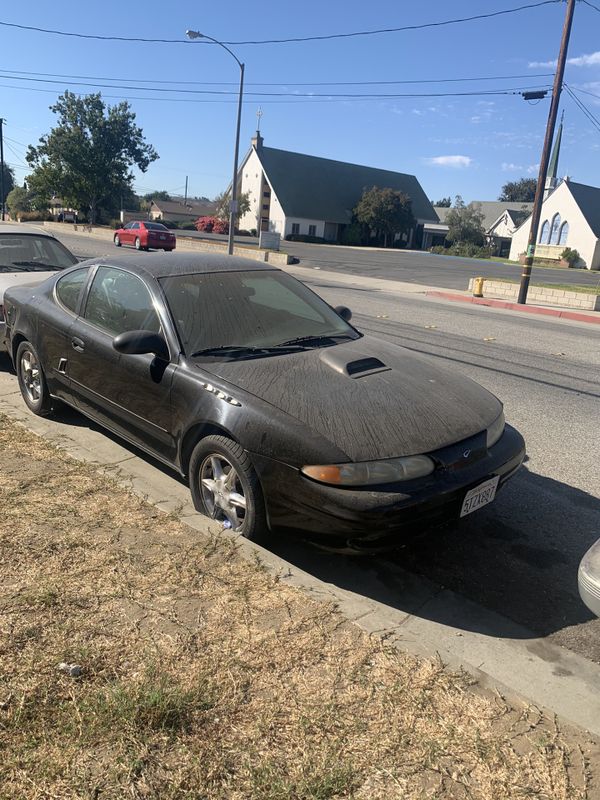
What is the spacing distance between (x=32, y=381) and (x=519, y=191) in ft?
459

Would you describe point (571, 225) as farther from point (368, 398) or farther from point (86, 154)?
point (368, 398)

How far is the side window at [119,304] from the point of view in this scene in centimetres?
418

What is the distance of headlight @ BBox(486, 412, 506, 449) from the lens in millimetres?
3527

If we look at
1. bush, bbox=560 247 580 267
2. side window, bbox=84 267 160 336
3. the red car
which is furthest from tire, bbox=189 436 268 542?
bush, bbox=560 247 580 267

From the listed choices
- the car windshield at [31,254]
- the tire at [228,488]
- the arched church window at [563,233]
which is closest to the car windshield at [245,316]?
Result: the tire at [228,488]

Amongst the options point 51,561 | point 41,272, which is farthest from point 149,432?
point 41,272

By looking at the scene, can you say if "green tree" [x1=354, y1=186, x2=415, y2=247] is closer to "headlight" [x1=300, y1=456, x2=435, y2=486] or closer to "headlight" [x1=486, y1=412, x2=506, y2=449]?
"headlight" [x1=486, y1=412, x2=506, y2=449]

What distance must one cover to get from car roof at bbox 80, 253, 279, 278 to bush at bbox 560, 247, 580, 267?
58569 mm

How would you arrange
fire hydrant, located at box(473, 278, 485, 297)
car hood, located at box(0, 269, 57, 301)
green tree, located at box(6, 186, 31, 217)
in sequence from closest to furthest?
car hood, located at box(0, 269, 57, 301), fire hydrant, located at box(473, 278, 485, 297), green tree, located at box(6, 186, 31, 217)

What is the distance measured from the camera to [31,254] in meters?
7.83

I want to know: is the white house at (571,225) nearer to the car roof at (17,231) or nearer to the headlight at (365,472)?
the car roof at (17,231)

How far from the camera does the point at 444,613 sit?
303cm

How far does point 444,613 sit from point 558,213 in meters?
64.2

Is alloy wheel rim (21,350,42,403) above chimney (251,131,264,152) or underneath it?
underneath
